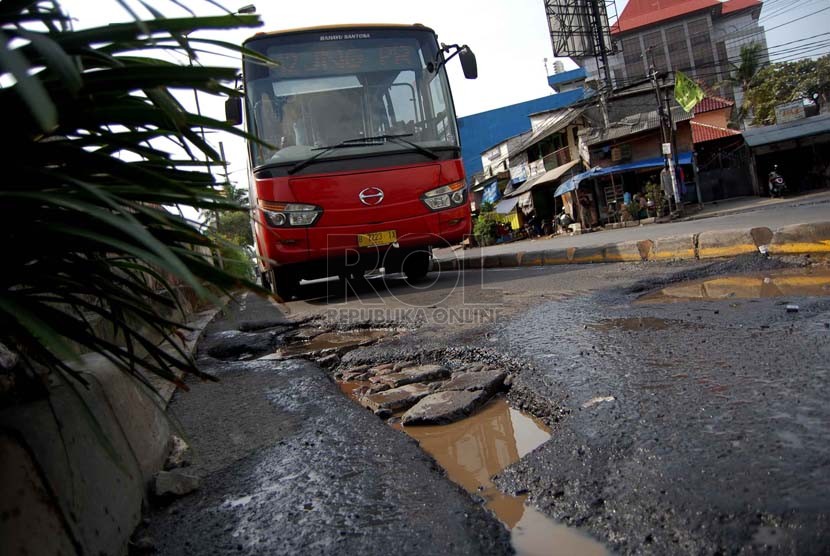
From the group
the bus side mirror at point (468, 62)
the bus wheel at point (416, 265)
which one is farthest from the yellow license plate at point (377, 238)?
the bus side mirror at point (468, 62)

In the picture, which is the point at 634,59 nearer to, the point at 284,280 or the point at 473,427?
the point at 284,280

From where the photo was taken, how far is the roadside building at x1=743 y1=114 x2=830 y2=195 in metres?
23.7

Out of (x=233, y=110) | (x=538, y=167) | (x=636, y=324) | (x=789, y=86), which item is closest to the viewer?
(x=636, y=324)

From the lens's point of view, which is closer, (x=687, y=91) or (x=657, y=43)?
(x=687, y=91)

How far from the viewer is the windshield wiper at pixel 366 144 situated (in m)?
5.79

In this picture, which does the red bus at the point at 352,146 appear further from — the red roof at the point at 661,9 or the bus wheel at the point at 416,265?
the red roof at the point at 661,9

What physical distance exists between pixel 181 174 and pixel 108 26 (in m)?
0.41

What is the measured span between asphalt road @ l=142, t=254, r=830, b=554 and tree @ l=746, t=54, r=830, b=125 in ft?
125

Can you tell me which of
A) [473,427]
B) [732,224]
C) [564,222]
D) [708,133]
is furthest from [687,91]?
[473,427]

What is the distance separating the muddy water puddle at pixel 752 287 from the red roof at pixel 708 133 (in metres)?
26.2

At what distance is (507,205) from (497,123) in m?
15.4

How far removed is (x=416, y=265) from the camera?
311 inches

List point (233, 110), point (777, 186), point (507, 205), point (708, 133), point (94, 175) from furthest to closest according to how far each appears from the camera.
→ 1. point (507, 205)
2. point (708, 133)
3. point (777, 186)
4. point (233, 110)
5. point (94, 175)

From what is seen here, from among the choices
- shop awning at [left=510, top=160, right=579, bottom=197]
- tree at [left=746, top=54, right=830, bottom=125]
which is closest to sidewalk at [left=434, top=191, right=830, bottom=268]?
shop awning at [left=510, top=160, right=579, bottom=197]
